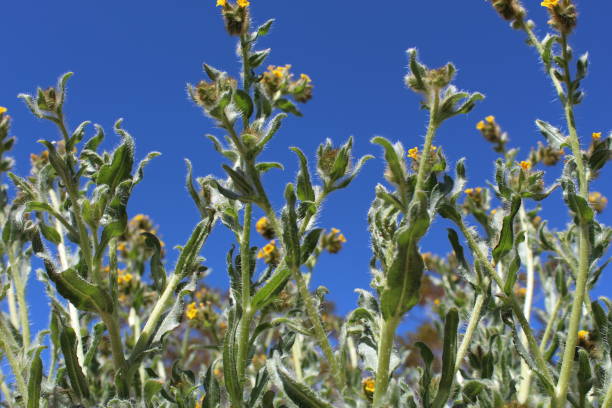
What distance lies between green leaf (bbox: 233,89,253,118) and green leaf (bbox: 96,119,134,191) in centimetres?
42

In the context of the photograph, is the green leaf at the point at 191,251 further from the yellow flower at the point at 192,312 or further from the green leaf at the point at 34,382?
the yellow flower at the point at 192,312

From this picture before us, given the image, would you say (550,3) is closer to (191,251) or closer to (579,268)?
(579,268)

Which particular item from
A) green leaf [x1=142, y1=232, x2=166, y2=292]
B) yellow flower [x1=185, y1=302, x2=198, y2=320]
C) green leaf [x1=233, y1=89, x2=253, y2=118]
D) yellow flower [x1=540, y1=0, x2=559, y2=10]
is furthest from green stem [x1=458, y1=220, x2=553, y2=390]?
yellow flower [x1=185, y1=302, x2=198, y2=320]

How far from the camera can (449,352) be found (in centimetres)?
162

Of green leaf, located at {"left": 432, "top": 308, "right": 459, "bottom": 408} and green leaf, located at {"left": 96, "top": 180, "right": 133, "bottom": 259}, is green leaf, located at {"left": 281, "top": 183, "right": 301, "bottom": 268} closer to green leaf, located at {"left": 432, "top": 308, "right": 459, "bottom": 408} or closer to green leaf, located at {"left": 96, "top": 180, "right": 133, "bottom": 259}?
green leaf, located at {"left": 432, "top": 308, "right": 459, "bottom": 408}

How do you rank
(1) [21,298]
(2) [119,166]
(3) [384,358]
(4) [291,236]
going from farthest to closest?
(1) [21,298] → (2) [119,166] → (4) [291,236] → (3) [384,358]

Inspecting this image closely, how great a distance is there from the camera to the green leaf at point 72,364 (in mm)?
1768

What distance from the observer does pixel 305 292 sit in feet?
5.24

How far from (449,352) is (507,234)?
→ 1.83 feet

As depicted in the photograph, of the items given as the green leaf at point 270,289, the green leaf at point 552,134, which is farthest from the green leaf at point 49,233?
the green leaf at point 552,134

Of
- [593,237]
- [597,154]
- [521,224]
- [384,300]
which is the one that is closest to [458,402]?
[384,300]

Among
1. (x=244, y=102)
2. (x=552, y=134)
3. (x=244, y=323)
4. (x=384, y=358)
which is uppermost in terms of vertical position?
(x=552, y=134)

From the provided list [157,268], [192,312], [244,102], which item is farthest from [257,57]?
[192,312]

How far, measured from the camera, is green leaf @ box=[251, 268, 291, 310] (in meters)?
1.73
